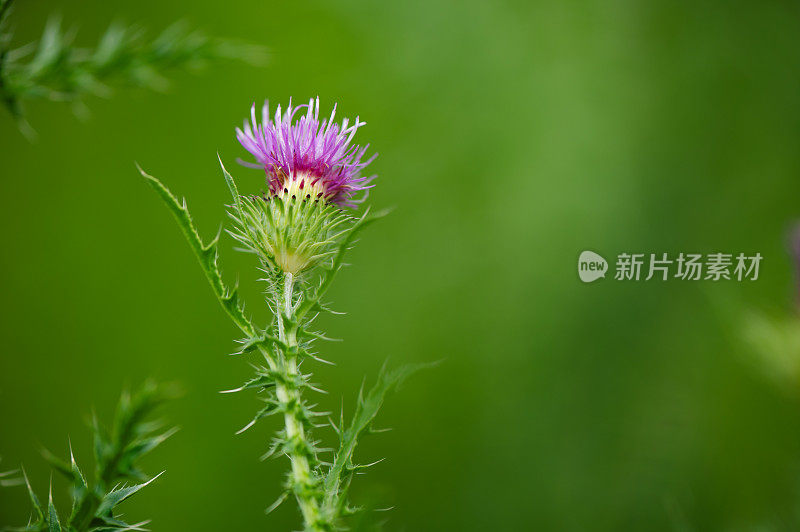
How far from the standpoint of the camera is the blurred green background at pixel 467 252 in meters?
2.84

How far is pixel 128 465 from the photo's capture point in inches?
21.3

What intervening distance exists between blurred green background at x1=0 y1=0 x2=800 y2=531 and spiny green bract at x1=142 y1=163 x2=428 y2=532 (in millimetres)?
2004

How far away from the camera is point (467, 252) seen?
344 centimetres

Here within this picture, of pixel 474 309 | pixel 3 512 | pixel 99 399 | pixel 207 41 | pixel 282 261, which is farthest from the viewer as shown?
pixel 474 309

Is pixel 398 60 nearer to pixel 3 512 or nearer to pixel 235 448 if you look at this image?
pixel 235 448

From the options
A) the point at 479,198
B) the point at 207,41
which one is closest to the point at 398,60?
the point at 479,198

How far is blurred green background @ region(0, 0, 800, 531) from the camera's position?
2.84 meters

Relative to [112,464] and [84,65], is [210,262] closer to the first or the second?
[112,464]

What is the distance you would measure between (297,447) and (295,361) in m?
0.08

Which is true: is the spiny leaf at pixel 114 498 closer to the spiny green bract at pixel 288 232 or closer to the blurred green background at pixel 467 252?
the spiny green bract at pixel 288 232

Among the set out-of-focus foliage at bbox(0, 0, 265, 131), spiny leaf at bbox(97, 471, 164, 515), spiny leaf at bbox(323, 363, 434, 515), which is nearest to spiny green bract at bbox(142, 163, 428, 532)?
spiny leaf at bbox(323, 363, 434, 515)

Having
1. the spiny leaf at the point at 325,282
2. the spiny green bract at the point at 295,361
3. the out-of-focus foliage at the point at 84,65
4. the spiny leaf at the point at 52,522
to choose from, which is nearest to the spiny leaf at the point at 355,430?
the spiny green bract at the point at 295,361

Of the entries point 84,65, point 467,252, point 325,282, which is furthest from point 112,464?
point 467,252

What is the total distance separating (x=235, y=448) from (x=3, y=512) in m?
0.90
